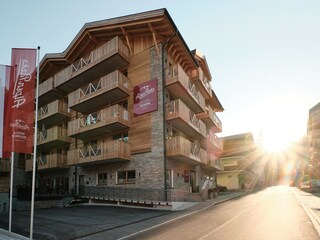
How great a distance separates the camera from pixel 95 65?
26.4 meters

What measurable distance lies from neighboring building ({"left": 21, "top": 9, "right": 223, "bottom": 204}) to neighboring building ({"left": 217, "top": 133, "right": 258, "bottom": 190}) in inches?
891

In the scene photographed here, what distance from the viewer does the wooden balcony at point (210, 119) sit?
115 feet

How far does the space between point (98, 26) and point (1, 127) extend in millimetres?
15341

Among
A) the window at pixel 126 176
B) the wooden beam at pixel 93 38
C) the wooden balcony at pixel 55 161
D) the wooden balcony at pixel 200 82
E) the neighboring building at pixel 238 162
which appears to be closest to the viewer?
the window at pixel 126 176

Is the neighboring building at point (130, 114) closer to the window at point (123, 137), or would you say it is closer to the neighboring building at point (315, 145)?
the window at point (123, 137)

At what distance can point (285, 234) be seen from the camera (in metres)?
10.9

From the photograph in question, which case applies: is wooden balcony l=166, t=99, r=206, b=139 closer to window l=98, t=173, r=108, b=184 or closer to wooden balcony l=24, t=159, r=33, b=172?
window l=98, t=173, r=108, b=184

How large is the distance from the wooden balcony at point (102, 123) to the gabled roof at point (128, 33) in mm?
6089

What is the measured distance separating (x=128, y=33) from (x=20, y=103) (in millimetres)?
14946

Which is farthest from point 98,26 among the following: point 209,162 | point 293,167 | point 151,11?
point 293,167

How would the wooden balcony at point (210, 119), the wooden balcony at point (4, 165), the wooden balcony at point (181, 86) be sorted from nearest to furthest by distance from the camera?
Answer: the wooden balcony at point (181, 86)
the wooden balcony at point (4, 165)
the wooden balcony at point (210, 119)

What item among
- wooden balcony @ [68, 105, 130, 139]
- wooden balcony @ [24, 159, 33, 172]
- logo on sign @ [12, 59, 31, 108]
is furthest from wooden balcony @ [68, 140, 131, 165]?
logo on sign @ [12, 59, 31, 108]

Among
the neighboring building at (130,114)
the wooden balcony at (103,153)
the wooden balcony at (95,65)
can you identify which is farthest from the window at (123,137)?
the wooden balcony at (95,65)

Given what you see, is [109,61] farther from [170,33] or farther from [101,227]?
[101,227]
